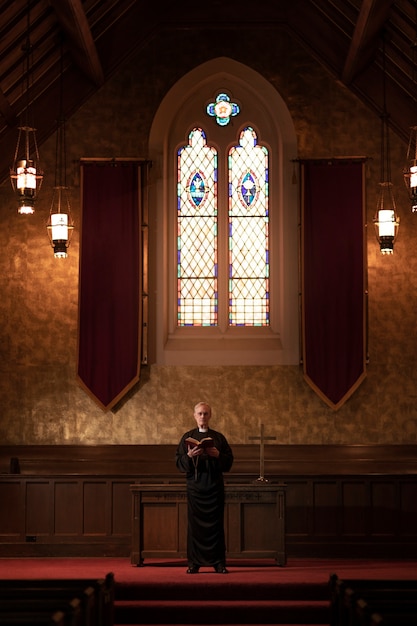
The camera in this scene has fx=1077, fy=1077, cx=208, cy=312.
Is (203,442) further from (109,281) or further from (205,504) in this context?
(109,281)

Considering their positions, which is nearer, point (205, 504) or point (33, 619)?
point (33, 619)

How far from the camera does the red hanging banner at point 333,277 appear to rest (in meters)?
12.4

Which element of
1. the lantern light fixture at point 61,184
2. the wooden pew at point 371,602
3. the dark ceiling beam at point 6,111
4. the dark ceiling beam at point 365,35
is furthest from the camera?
the lantern light fixture at point 61,184

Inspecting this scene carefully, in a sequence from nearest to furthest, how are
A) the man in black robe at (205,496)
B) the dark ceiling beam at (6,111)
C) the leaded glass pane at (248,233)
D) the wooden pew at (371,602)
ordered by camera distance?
the wooden pew at (371,602)
the man in black robe at (205,496)
the dark ceiling beam at (6,111)
the leaded glass pane at (248,233)

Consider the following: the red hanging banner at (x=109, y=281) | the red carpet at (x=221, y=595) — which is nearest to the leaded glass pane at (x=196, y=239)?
the red hanging banner at (x=109, y=281)

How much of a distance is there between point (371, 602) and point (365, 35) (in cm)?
647

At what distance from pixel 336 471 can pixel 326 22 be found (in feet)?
16.5

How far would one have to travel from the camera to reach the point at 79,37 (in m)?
11.0

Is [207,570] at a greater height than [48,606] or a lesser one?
lesser

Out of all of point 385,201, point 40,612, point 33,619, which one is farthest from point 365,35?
point 33,619

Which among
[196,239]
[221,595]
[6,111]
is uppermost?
[6,111]

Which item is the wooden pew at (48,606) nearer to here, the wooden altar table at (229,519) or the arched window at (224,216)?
the wooden altar table at (229,519)

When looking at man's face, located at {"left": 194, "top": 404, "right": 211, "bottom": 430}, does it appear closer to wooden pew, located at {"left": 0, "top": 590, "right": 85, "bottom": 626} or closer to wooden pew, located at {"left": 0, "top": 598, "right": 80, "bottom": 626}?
wooden pew, located at {"left": 0, "top": 590, "right": 85, "bottom": 626}

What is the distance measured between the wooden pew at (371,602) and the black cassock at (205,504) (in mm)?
2577
